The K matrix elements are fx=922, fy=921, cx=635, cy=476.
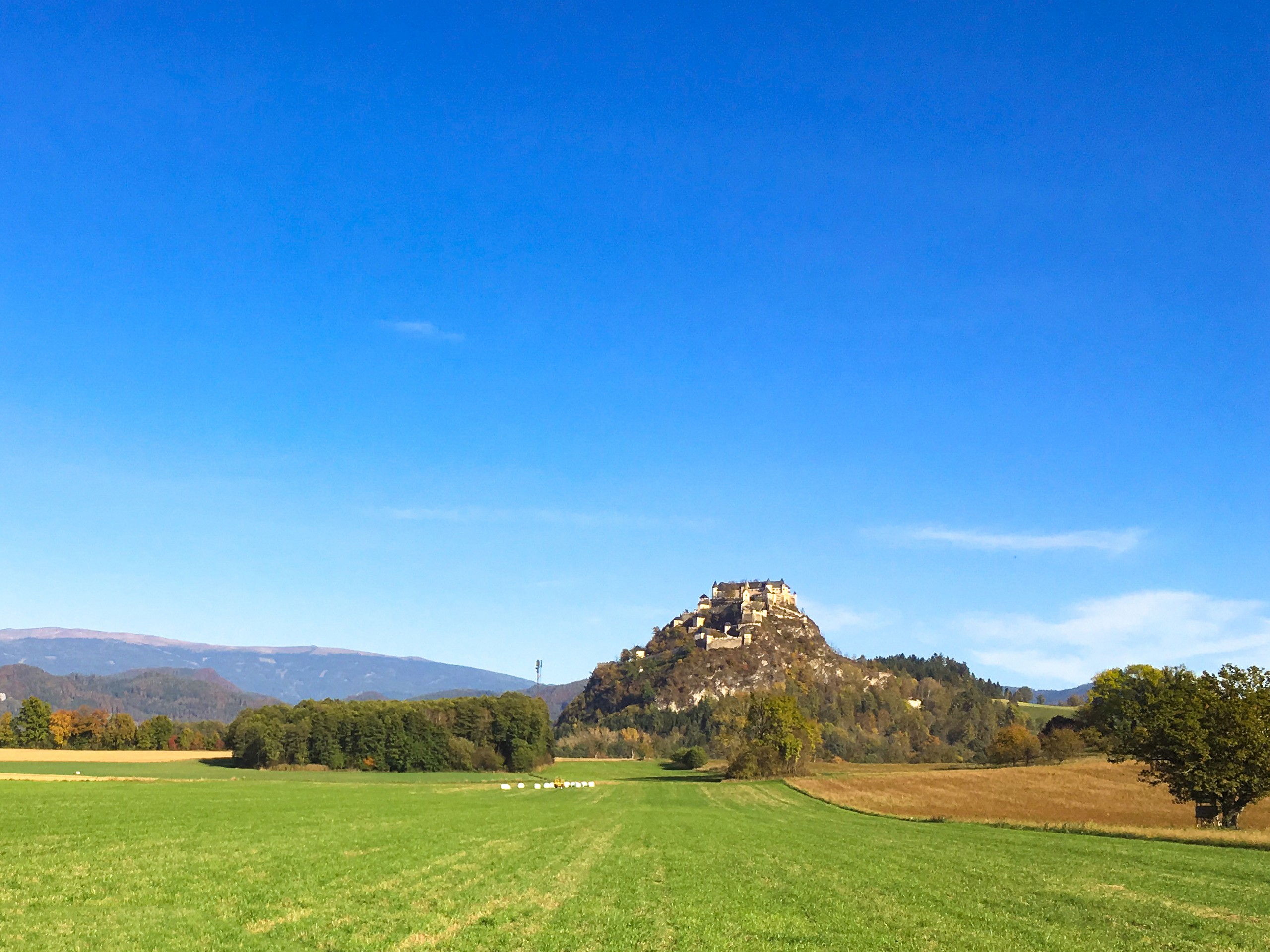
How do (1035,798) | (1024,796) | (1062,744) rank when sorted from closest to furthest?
(1035,798)
(1024,796)
(1062,744)

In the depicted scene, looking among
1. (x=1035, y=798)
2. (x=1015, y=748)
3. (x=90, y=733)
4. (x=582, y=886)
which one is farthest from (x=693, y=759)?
(x=582, y=886)

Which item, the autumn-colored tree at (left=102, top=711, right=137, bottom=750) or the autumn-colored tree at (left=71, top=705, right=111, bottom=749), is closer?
the autumn-colored tree at (left=71, top=705, right=111, bottom=749)

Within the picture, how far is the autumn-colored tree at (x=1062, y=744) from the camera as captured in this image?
497 feet

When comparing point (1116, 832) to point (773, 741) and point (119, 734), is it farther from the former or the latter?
point (119, 734)

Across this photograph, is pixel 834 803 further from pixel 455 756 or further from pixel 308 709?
pixel 308 709

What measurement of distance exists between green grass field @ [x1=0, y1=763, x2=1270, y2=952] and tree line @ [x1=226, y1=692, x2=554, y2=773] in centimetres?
9807

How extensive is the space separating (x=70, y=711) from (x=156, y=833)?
175738 mm

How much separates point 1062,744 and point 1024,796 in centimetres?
7437

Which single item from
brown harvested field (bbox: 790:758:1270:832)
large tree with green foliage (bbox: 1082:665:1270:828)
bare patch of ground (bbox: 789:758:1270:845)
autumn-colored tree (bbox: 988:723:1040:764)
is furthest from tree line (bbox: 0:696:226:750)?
large tree with green foliage (bbox: 1082:665:1270:828)

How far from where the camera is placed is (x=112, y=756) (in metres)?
158

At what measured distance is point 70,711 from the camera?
183125mm

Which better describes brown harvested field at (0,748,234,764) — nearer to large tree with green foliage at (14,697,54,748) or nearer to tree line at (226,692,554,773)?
large tree with green foliage at (14,697,54,748)

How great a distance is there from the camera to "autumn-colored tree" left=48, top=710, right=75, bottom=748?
174750 mm

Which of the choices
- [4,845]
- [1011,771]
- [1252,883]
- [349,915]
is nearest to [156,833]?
[4,845]
